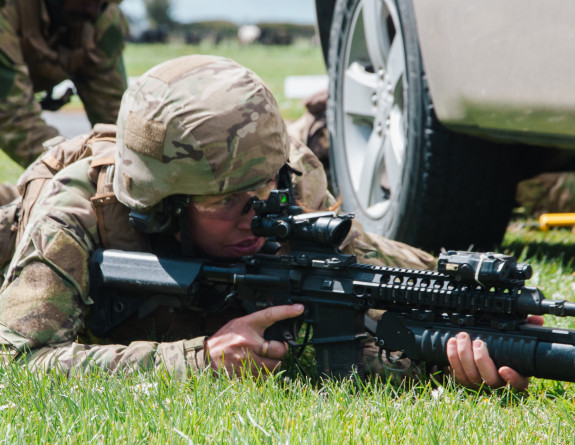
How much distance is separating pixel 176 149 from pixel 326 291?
632mm

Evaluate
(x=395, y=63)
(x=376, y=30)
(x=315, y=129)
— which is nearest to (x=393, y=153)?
(x=395, y=63)

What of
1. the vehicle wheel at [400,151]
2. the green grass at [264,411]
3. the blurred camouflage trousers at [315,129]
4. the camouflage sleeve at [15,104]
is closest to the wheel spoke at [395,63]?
the vehicle wheel at [400,151]

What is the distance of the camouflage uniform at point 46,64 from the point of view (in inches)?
225

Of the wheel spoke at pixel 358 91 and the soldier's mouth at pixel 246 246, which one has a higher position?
the wheel spoke at pixel 358 91

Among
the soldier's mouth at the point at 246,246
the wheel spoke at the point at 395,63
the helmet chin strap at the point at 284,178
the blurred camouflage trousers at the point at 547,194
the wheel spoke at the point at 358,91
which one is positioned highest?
the wheel spoke at the point at 395,63

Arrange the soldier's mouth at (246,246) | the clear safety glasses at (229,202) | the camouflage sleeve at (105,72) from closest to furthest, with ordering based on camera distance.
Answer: the clear safety glasses at (229,202)
the soldier's mouth at (246,246)
the camouflage sleeve at (105,72)

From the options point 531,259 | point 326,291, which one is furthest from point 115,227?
point 531,259

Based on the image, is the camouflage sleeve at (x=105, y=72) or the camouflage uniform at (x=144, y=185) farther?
the camouflage sleeve at (x=105, y=72)

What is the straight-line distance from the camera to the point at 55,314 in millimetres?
2850

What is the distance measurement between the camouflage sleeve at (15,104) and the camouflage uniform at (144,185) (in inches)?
112

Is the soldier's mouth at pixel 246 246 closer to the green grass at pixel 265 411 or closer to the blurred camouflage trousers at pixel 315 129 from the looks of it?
the green grass at pixel 265 411

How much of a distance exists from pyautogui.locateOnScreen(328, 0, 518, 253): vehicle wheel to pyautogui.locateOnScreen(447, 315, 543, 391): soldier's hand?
1.44 m

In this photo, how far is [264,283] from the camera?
2.83m

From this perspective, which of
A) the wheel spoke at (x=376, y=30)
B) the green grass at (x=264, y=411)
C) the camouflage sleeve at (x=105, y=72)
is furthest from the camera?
the camouflage sleeve at (x=105, y=72)
